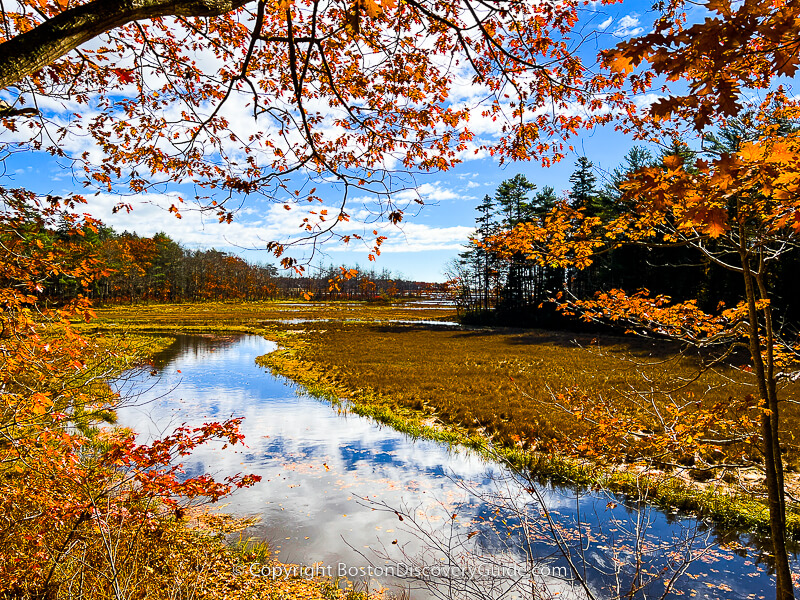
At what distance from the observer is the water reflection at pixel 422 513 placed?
210 inches

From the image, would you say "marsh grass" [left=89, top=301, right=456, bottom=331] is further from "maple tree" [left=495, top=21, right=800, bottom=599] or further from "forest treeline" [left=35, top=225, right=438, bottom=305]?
"maple tree" [left=495, top=21, right=800, bottom=599]

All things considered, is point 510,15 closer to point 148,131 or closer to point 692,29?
point 692,29

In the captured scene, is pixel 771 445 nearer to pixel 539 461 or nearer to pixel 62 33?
pixel 539 461

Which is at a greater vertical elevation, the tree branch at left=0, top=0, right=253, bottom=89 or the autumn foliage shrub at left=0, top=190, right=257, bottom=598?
the tree branch at left=0, top=0, right=253, bottom=89

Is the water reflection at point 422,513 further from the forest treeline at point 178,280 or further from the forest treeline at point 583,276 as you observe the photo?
the forest treeline at point 178,280

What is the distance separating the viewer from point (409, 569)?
18.3 feet

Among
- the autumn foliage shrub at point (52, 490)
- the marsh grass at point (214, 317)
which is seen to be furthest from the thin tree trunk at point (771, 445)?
the marsh grass at point (214, 317)

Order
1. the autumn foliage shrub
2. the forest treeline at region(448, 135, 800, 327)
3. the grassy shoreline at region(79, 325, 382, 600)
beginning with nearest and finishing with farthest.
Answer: the autumn foliage shrub
the grassy shoreline at region(79, 325, 382, 600)
the forest treeline at region(448, 135, 800, 327)

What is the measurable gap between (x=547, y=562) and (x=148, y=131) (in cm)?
782

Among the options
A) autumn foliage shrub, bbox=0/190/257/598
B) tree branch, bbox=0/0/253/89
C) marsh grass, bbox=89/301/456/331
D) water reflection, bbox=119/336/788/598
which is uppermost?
tree branch, bbox=0/0/253/89

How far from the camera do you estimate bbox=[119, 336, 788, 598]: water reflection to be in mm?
5328

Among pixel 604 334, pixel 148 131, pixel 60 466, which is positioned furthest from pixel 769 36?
pixel 604 334

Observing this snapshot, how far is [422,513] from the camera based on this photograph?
6.90m

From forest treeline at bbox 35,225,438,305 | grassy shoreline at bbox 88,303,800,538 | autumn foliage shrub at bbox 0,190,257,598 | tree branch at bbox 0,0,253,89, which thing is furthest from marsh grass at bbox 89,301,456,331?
tree branch at bbox 0,0,253,89
